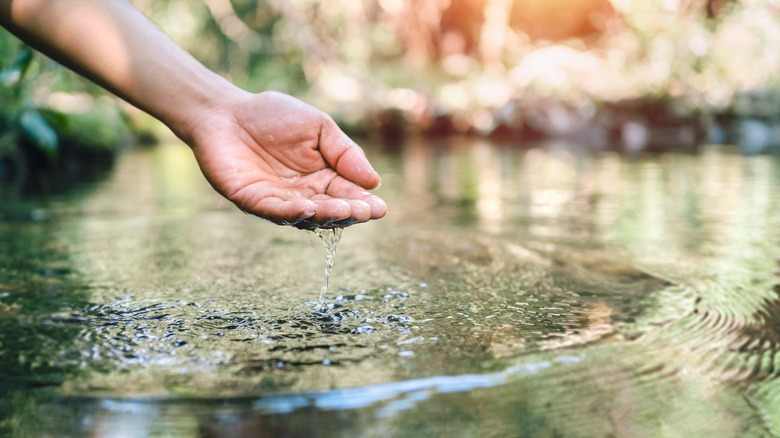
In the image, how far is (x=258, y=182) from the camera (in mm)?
2352

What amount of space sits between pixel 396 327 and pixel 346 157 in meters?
0.59

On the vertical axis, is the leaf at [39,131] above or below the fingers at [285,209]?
→ above

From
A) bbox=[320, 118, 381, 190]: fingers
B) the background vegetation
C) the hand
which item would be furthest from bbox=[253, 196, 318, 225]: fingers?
the background vegetation

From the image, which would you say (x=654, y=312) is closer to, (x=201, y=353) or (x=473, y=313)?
(x=473, y=313)

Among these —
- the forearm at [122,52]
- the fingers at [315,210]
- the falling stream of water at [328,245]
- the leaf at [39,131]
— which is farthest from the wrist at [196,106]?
the leaf at [39,131]

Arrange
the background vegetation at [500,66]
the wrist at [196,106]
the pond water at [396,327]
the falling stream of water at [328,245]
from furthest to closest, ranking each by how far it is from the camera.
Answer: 1. the background vegetation at [500,66]
2. the falling stream of water at [328,245]
3. the wrist at [196,106]
4. the pond water at [396,327]

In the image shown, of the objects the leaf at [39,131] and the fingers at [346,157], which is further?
the leaf at [39,131]

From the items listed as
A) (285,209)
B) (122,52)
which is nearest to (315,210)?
(285,209)

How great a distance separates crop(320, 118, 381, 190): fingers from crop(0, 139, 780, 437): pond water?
40 cm

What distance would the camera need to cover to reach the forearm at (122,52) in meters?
2.21

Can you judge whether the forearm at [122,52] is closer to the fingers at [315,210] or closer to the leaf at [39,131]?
the fingers at [315,210]

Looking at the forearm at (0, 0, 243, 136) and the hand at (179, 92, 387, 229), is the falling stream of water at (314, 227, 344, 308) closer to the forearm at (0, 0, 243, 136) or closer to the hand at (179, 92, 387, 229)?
the hand at (179, 92, 387, 229)

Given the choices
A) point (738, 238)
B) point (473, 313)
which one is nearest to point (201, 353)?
point (473, 313)

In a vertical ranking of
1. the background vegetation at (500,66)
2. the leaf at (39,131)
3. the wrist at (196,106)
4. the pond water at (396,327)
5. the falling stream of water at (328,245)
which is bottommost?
the pond water at (396,327)
